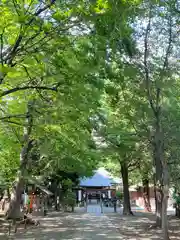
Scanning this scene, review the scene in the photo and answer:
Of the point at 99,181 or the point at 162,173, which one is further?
the point at 99,181

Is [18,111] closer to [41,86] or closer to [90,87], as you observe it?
[41,86]

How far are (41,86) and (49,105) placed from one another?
1.58ft

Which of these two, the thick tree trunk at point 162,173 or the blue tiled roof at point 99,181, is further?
the blue tiled roof at point 99,181

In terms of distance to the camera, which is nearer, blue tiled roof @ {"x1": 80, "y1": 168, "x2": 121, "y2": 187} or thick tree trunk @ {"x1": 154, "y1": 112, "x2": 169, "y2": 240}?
thick tree trunk @ {"x1": 154, "y1": 112, "x2": 169, "y2": 240}

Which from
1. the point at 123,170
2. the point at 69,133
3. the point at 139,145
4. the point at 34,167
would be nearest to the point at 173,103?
the point at 139,145

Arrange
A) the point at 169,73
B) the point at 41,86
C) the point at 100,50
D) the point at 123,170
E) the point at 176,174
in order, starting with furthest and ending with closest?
the point at 123,170 < the point at 176,174 < the point at 169,73 < the point at 41,86 < the point at 100,50

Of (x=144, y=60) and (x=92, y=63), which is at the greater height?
(x=144, y=60)

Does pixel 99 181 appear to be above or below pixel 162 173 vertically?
above

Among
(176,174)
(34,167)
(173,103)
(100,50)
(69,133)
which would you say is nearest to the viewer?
(100,50)

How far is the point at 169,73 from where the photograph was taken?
10.8 metres

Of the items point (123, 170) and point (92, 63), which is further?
point (123, 170)

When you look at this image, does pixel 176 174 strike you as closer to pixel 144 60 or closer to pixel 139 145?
pixel 139 145

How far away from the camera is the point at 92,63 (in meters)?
5.81

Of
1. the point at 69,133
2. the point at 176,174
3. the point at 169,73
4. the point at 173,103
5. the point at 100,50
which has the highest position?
the point at 169,73
